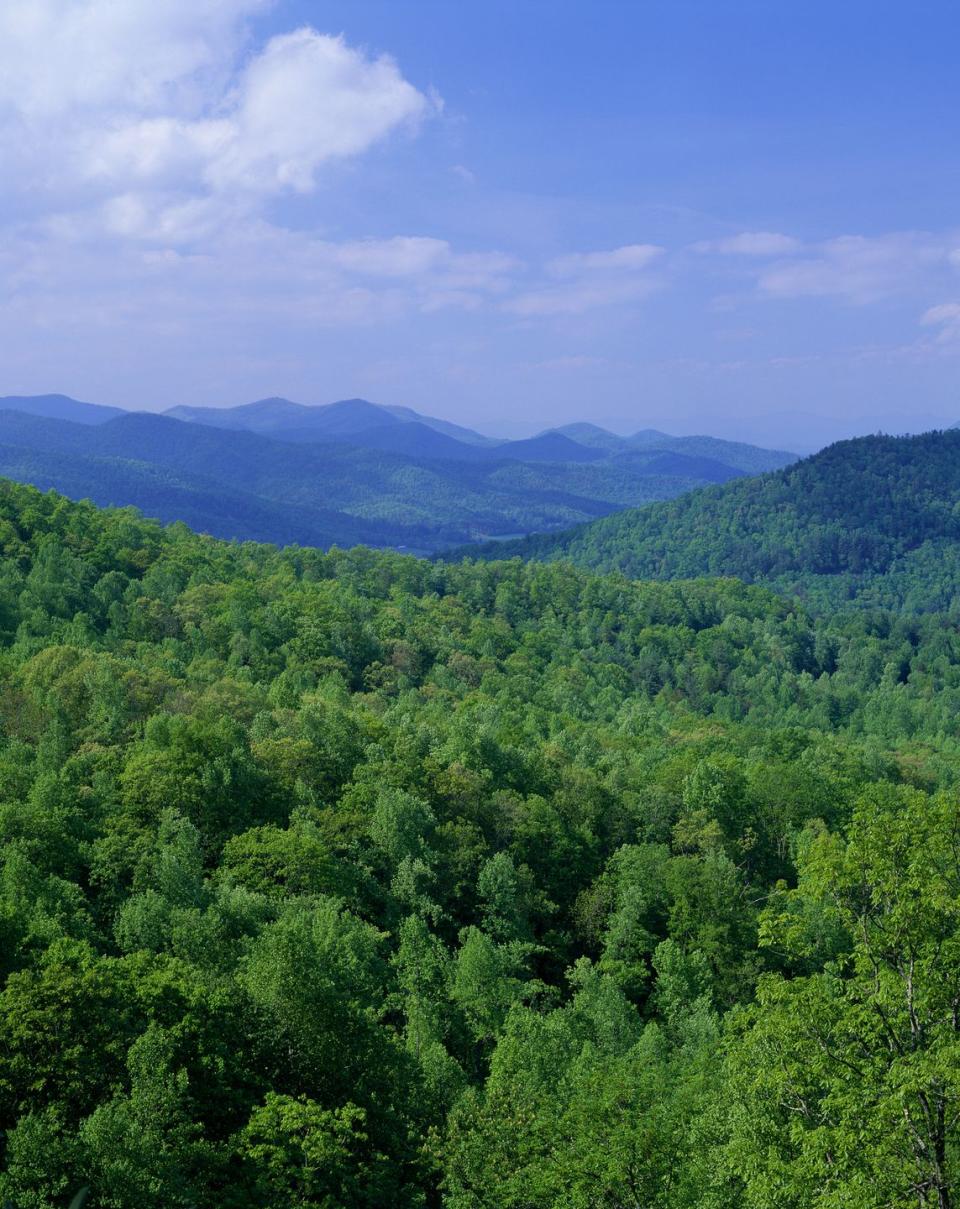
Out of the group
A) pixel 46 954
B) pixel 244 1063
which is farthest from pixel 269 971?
pixel 46 954

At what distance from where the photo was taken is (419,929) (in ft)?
127

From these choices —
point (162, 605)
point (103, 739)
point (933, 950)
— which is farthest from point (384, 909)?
point (162, 605)

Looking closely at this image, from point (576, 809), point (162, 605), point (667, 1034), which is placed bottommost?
point (667, 1034)

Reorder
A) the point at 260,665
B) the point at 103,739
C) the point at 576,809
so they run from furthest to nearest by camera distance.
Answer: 1. the point at 260,665
2. the point at 576,809
3. the point at 103,739

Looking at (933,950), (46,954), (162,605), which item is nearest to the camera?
(933,950)

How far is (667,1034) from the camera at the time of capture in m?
37.1

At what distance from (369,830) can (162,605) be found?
4720 centimetres

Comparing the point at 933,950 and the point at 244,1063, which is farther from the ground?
the point at 933,950

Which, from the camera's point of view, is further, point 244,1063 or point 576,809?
point 576,809

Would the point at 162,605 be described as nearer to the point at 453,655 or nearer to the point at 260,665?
the point at 260,665

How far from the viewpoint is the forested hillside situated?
1759cm

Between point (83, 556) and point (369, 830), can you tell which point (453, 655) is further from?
point (369, 830)

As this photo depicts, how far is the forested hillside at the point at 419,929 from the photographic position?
693 inches

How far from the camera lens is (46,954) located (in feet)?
82.8
